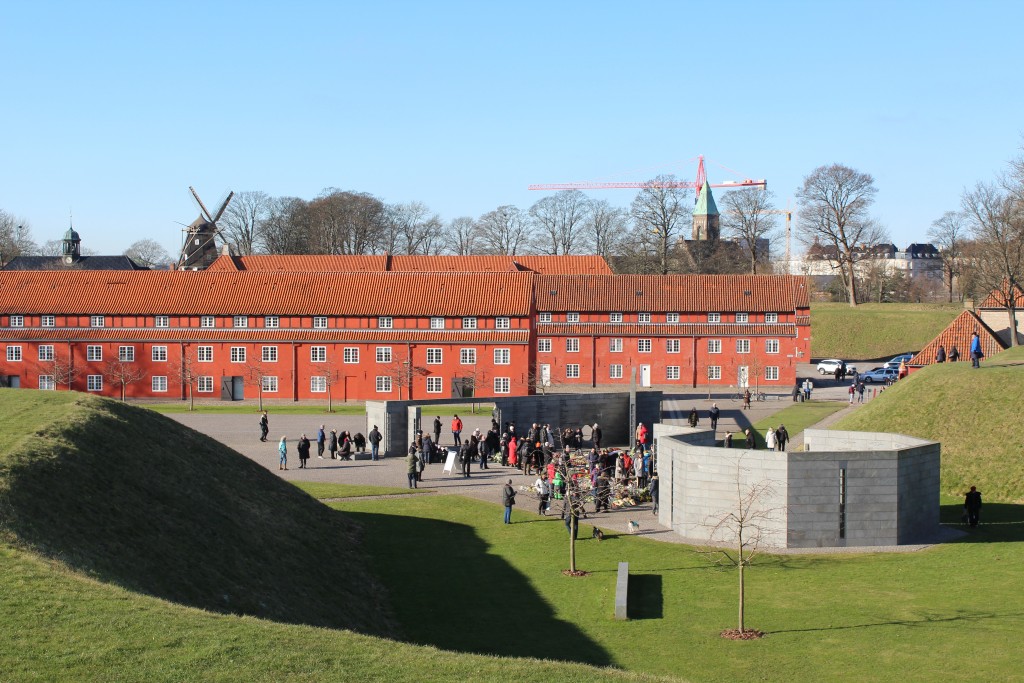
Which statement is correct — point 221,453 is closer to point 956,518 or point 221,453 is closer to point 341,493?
point 341,493

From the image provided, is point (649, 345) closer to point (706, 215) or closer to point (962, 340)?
point (962, 340)

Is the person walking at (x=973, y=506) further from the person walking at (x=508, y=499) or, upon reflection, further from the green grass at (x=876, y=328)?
the green grass at (x=876, y=328)

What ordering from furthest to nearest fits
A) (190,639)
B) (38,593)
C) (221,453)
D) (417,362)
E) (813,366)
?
(813,366), (417,362), (221,453), (38,593), (190,639)

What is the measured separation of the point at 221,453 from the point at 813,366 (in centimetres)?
6345

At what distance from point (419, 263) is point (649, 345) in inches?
1090

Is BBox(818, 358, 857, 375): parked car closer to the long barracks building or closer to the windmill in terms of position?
the long barracks building

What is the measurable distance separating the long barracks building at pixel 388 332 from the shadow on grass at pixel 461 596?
38.8 m

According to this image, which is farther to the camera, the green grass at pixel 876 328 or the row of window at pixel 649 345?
the green grass at pixel 876 328

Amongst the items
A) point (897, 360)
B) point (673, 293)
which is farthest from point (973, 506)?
point (897, 360)

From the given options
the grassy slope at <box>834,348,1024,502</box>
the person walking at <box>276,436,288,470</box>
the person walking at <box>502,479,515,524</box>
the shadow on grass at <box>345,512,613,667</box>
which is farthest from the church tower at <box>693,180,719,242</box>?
the shadow on grass at <box>345,512,613,667</box>

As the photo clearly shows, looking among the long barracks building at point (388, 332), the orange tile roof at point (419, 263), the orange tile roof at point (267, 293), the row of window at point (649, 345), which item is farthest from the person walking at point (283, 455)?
the orange tile roof at point (419, 263)

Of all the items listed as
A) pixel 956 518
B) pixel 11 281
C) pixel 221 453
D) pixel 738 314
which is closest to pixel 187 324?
pixel 11 281

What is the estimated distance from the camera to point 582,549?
2848 centimetres

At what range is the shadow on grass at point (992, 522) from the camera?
29.6 metres
